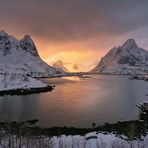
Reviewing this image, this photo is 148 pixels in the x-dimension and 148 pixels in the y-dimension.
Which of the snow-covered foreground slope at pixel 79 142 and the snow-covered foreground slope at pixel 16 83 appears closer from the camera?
the snow-covered foreground slope at pixel 79 142

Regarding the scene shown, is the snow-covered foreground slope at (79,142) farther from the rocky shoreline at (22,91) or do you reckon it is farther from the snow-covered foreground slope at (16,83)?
the snow-covered foreground slope at (16,83)

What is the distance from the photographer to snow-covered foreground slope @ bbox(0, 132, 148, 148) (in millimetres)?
42669

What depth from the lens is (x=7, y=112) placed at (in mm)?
82438

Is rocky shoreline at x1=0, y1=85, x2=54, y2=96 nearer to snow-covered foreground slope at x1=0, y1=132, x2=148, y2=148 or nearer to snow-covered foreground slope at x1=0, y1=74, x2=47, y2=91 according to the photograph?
snow-covered foreground slope at x1=0, y1=74, x2=47, y2=91

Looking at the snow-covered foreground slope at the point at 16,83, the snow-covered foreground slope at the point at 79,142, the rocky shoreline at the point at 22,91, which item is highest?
the snow-covered foreground slope at the point at 16,83

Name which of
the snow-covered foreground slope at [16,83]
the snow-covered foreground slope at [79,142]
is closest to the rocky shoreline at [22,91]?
the snow-covered foreground slope at [16,83]

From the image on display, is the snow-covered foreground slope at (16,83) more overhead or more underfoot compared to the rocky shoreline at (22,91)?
more overhead

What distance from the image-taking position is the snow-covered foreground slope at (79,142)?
140 feet

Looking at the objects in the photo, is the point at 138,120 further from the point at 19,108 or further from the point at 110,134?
the point at 19,108

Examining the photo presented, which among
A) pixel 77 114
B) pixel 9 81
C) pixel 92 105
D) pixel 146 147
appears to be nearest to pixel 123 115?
pixel 77 114

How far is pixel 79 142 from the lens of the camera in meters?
49.0

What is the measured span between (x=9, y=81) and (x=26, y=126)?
326 ft

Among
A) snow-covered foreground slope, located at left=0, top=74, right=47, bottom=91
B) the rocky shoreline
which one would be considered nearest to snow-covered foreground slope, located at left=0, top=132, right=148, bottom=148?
the rocky shoreline

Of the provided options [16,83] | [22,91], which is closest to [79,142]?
[22,91]
